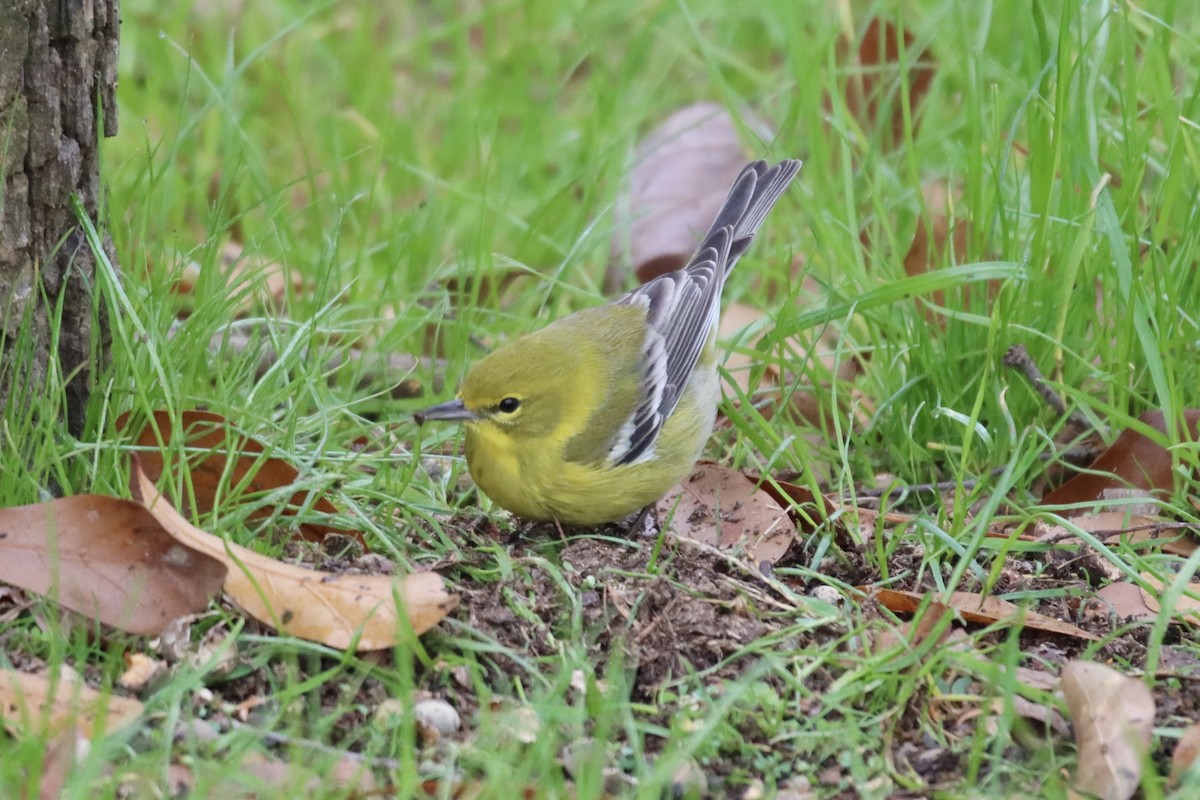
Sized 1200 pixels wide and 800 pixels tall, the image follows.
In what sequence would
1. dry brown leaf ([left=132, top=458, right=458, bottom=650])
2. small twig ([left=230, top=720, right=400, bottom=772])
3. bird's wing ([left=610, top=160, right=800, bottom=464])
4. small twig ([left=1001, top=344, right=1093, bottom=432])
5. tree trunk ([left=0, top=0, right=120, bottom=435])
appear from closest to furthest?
small twig ([left=230, top=720, right=400, bottom=772])
dry brown leaf ([left=132, top=458, right=458, bottom=650])
tree trunk ([left=0, top=0, right=120, bottom=435])
bird's wing ([left=610, top=160, right=800, bottom=464])
small twig ([left=1001, top=344, right=1093, bottom=432])

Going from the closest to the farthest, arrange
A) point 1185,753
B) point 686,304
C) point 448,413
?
point 1185,753
point 448,413
point 686,304

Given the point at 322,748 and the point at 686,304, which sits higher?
the point at 686,304

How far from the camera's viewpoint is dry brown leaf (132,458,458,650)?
10.4 ft

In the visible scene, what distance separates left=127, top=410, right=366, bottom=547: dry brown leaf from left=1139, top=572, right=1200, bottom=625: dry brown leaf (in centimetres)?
210

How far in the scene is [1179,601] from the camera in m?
3.76

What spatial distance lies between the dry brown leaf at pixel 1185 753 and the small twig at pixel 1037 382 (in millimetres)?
1415

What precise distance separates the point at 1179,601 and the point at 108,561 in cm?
275

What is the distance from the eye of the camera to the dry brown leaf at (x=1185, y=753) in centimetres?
296

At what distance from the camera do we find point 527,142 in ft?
20.8

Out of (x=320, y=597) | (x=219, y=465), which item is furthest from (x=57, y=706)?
(x=219, y=465)

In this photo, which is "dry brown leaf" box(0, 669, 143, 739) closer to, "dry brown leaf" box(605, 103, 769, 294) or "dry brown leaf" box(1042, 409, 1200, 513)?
"dry brown leaf" box(1042, 409, 1200, 513)

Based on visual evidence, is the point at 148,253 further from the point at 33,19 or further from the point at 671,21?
the point at 671,21

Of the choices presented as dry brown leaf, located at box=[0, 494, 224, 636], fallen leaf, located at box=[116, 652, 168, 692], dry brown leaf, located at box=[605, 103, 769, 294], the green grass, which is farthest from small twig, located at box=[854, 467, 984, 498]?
fallen leaf, located at box=[116, 652, 168, 692]

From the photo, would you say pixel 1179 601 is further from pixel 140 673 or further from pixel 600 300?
pixel 140 673
